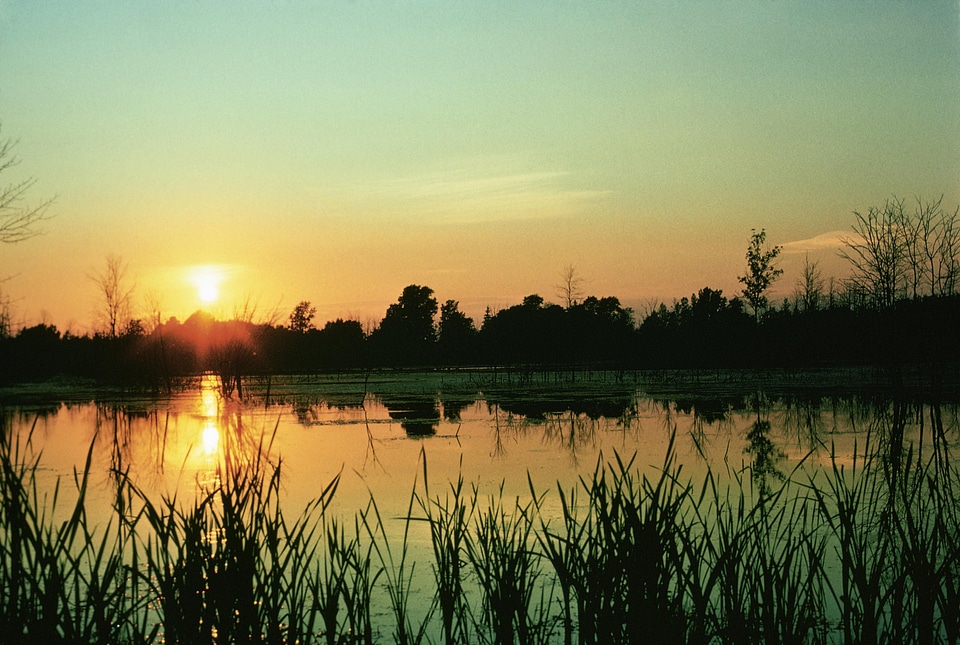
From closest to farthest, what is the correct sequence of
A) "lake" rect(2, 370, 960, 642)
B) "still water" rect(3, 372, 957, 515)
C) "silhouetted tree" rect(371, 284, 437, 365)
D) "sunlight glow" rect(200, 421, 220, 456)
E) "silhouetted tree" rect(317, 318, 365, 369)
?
"lake" rect(2, 370, 960, 642), "still water" rect(3, 372, 957, 515), "sunlight glow" rect(200, 421, 220, 456), "silhouetted tree" rect(317, 318, 365, 369), "silhouetted tree" rect(371, 284, 437, 365)

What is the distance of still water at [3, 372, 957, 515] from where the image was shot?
349 inches

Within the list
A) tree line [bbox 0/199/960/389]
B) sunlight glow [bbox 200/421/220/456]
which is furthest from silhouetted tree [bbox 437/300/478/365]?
sunlight glow [bbox 200/421/220/456]

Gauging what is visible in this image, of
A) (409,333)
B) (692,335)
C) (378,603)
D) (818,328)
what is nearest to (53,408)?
(378,603)

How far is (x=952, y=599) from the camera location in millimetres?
3350

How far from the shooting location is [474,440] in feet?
43.2

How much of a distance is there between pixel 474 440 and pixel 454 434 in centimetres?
96

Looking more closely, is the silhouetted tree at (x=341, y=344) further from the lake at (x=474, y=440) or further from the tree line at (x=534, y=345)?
the lake at (x=474, y=440)

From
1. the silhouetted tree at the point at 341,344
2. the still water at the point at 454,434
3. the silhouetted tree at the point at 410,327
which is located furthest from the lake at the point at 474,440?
the silhouetted tree at the point at 410,327

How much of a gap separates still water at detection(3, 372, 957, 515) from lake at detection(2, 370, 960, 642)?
2.0 inches

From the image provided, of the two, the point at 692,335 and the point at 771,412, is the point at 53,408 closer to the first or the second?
the point at 771,412

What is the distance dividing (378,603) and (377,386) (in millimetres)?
27091

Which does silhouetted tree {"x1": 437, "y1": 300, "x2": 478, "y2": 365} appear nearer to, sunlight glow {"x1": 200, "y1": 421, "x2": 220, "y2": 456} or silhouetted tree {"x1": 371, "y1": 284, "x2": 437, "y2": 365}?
silhouetted tree {"x1": 371, "y1": 284, "x2": 437, "y2": 365}

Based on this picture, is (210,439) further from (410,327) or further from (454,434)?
(410,327)

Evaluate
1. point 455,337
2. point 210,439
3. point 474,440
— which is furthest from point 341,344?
point 474,440
